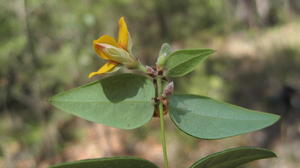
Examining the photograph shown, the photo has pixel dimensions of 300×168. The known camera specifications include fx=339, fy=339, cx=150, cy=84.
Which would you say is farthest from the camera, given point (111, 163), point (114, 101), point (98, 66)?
point (98, 66)

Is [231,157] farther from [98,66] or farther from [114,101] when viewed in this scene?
[98,66]

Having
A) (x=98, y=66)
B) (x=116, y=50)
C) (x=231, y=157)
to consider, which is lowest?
(x=231, y=157)

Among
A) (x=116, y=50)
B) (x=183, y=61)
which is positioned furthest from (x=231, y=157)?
(x=116, y=50)

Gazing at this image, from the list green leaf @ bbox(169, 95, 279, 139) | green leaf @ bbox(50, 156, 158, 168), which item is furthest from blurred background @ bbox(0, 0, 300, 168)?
green leaf @ bbox(50, 156, 158, 168)

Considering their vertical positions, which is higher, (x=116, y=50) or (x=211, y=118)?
(x=116, y=50)

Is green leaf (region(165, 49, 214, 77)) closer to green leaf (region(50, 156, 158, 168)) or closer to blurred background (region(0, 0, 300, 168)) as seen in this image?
green leaf (region(50, 156, 158, 168))

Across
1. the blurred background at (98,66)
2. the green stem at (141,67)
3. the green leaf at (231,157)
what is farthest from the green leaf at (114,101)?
the blurred background at (98,66)
